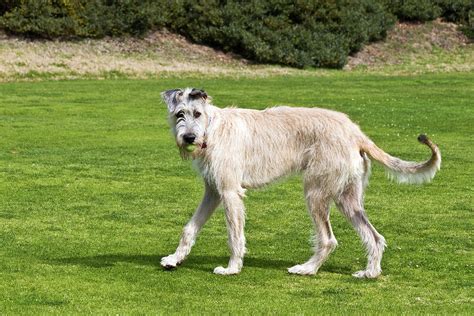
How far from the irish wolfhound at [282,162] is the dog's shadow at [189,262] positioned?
0.99ft

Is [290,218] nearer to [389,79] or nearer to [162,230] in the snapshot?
[162,230]

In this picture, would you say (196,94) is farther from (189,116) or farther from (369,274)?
(369,274)

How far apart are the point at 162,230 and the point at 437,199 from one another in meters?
4.40

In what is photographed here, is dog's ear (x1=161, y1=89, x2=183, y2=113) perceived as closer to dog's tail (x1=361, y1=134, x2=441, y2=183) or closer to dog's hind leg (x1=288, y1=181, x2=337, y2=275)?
dog's hind leg (x1=288, y1=181, x2=337, y2=275)

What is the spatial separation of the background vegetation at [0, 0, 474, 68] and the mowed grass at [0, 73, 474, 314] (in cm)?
1282

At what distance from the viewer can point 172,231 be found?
12.3m

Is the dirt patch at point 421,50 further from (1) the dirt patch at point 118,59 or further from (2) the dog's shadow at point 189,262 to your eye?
(2) the dog's shadow at point 189,262

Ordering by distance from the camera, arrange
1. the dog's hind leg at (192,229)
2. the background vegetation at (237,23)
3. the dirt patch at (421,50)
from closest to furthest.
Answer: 1. the dog's hind leg at (192,229)
2. the background vegetation at (237,23)
3. the dirt patch at (421,50)

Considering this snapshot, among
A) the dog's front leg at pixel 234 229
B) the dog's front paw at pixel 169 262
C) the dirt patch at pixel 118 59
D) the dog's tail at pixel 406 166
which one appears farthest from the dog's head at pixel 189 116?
the dirt patch at pixel 118 59

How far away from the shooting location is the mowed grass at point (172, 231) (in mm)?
9156

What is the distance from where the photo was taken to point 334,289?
31.3 feet

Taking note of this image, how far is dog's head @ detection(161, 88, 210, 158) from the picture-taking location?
9773 mm

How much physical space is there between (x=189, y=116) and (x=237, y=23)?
30330mm

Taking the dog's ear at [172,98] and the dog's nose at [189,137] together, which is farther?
the dog's ear at [172,98]
